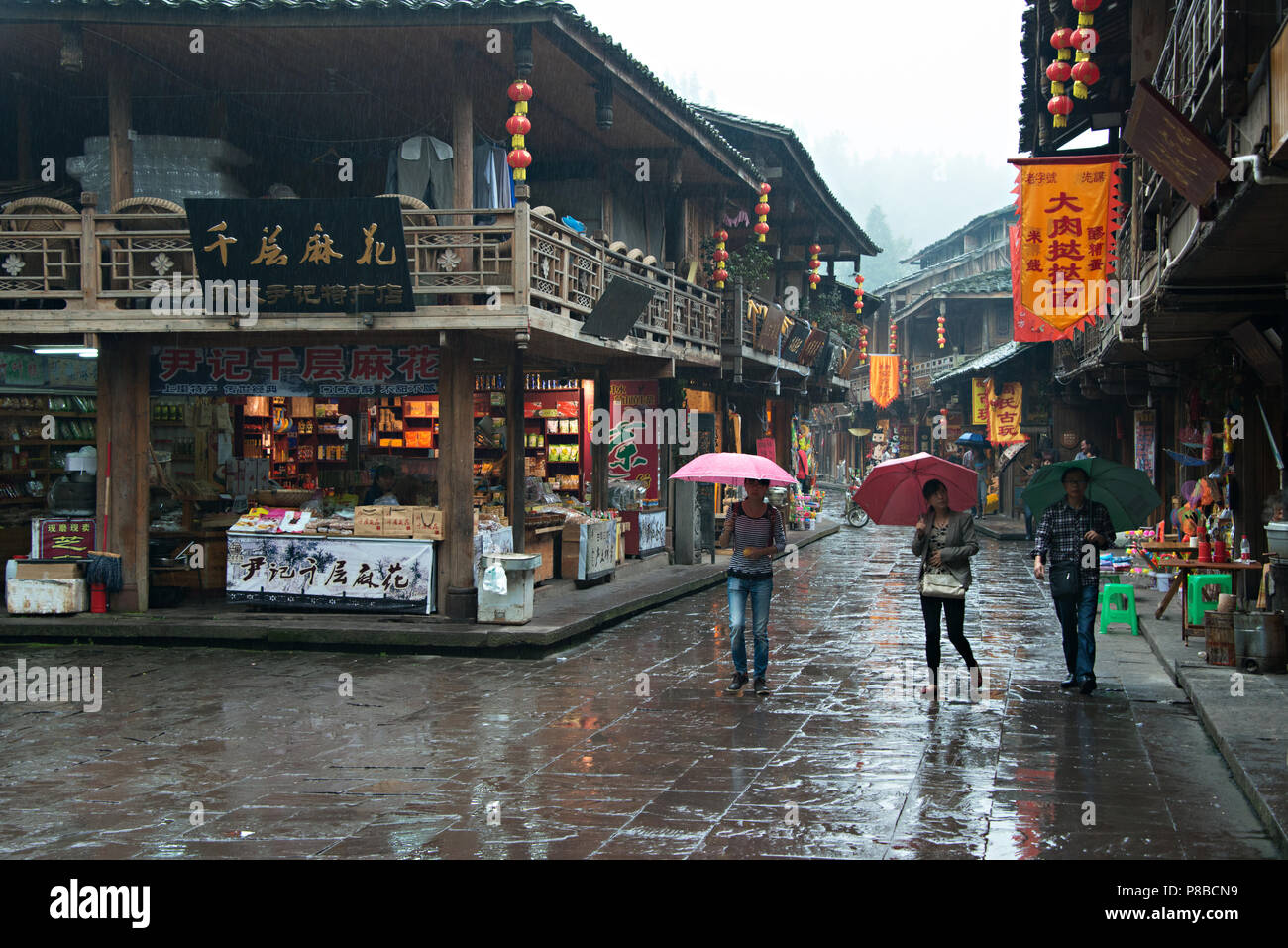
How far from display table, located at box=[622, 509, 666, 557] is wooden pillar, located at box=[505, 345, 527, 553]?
4068 mm

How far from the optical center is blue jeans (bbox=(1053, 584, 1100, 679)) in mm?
9453

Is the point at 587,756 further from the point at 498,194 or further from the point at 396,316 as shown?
A: the point at 498,194

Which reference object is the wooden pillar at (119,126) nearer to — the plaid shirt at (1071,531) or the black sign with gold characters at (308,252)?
the black sign with gold characters at (308,252)

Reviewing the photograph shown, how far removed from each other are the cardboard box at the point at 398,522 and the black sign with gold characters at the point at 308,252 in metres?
2.28

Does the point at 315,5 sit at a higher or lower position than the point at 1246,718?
higher

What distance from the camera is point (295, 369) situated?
13406 mm

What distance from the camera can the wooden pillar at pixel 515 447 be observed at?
14.9 meters

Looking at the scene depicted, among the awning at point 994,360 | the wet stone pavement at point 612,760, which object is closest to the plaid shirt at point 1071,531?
the wet stone pavement at point 612,760

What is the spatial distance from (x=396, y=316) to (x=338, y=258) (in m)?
0.82

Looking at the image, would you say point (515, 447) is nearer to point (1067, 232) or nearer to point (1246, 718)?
point (1067, 232)

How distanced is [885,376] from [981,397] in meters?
9.69

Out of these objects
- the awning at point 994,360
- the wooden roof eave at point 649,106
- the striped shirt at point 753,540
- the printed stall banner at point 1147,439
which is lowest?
the striped shirt at point 753,540

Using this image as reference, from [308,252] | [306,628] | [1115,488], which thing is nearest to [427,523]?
[306,628]

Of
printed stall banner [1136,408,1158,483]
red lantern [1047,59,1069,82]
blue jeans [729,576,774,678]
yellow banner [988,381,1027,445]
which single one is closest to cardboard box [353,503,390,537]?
blue jeans [729,576,774,678]
